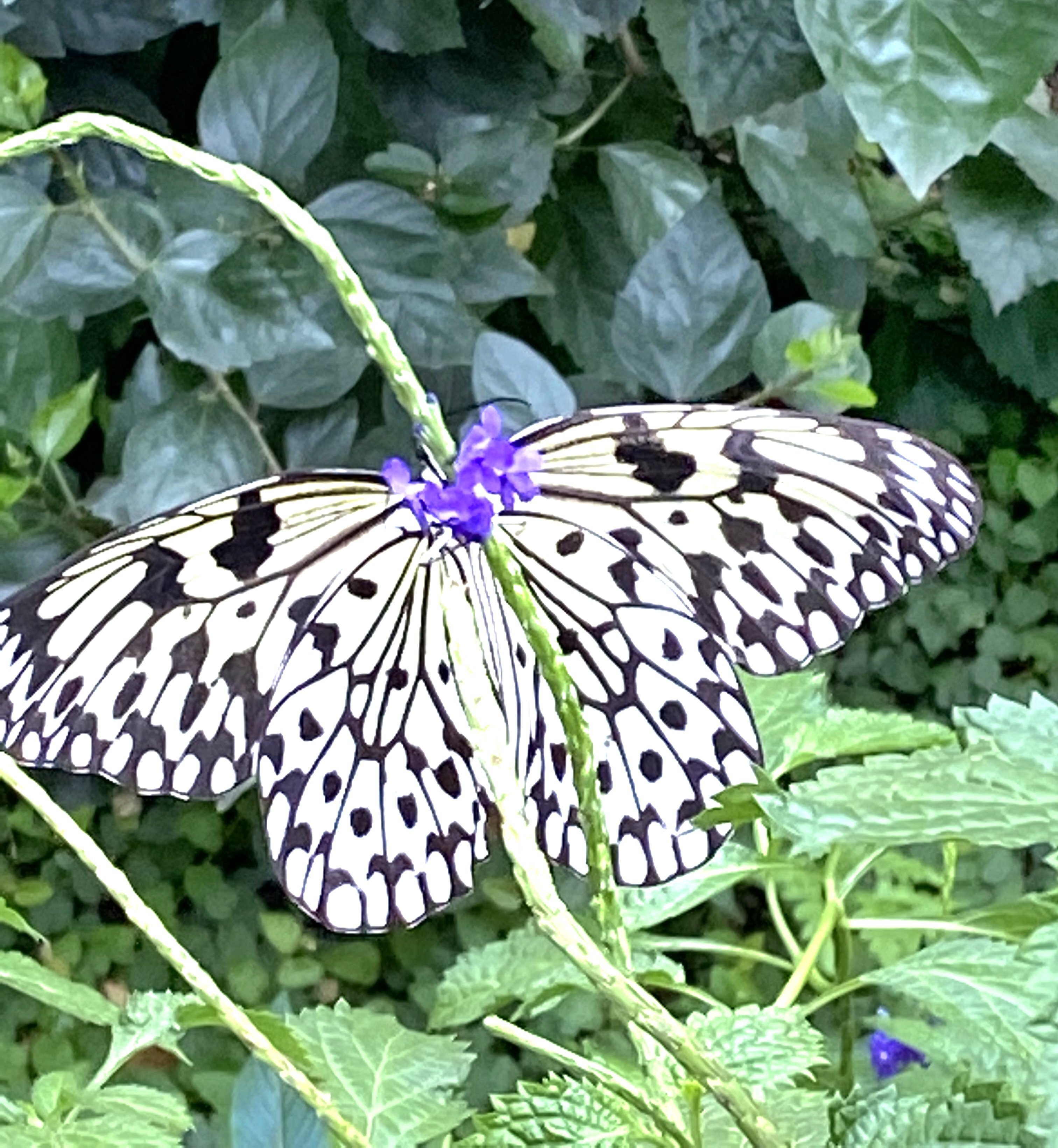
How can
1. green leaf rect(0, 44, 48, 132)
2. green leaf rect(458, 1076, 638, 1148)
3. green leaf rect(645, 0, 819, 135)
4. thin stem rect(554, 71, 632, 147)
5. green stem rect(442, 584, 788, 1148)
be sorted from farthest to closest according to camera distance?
thin stem rect(554, 71, 632, 147) < green leaf rect(0, 44, 48, 132) < green leaf rect(645, 0, 819, 135) < green leaf rect(458, 1076, 638, 1148) < green stem rect(442, 584, 788, 1148)

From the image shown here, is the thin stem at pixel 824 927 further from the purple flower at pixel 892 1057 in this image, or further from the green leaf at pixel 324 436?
the green leaf at pixel 324 436

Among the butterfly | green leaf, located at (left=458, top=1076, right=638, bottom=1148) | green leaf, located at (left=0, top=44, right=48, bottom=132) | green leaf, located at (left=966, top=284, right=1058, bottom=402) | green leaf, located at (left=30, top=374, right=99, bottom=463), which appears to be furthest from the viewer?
green leaf, located at (left=966, top=284, right=1058, bottom=402)

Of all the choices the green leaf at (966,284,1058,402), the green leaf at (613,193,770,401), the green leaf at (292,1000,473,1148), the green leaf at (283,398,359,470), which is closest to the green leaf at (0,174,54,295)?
the green leaf at (283,398,359,470)

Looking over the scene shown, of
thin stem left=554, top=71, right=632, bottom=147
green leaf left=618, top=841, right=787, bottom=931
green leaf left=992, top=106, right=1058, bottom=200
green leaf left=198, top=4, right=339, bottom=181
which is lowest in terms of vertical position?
green leaf left=618, top=841, right=787, bottom=931

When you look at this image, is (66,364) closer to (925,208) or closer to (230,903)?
(230,903)

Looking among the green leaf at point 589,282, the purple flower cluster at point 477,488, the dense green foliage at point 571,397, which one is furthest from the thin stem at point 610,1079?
the green leaf at point 589,282

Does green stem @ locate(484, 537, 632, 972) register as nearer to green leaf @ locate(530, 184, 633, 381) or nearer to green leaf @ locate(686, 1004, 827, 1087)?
green leaf @ locate(686, 1004, 827, 1087)
